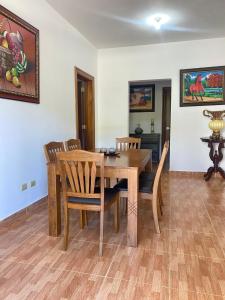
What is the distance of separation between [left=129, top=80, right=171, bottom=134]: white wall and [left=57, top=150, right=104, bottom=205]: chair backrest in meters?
5.14

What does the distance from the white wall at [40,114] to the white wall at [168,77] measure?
1087mm

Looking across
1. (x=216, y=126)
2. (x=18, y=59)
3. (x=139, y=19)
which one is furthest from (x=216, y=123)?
(x=18, y=59)

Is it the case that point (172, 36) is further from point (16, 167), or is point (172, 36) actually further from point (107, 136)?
point (16, 167)

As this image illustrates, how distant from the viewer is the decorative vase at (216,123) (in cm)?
448

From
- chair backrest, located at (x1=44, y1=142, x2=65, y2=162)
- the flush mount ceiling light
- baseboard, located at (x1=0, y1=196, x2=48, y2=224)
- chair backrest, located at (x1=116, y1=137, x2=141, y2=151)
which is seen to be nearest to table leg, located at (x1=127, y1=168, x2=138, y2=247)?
chair backrest, located at (x1=44, y1=142, x2=65, y2=162)

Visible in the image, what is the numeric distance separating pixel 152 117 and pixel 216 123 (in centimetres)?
268

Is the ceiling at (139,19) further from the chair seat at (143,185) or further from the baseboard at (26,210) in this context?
the baseboard at (26,210)

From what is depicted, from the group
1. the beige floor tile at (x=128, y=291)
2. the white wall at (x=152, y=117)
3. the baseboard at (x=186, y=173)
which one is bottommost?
the beige floor tile at (x=128, y=291)

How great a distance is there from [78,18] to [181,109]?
265cm

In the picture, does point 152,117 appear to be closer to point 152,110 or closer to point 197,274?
point 152,110

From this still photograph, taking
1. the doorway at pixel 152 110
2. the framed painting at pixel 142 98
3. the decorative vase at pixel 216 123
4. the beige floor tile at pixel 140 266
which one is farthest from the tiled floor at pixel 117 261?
the framed painting at pixel 142 98

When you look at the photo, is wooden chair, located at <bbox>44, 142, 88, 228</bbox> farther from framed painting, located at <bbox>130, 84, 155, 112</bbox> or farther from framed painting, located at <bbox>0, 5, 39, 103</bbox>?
framed painting, located at <bbox>130, 84, 155, 112</bbox>

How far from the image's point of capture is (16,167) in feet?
9.31

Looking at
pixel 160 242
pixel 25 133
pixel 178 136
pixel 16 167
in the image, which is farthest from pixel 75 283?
pixel 178 136
